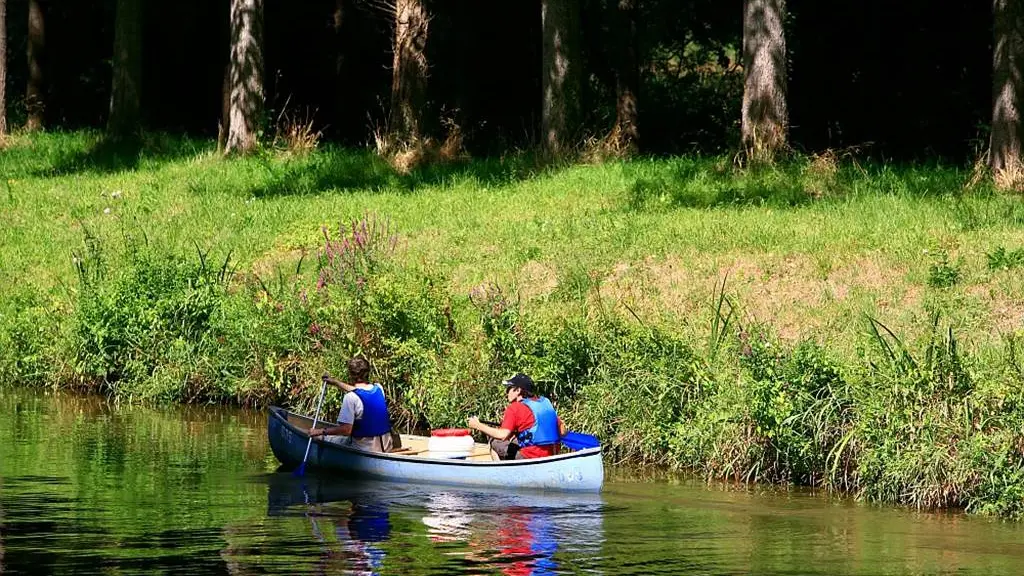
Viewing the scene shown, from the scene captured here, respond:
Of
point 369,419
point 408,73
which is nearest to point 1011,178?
point 369,419

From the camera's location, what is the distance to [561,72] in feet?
90.8

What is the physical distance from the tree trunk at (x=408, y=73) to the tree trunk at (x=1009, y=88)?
33.0 feet

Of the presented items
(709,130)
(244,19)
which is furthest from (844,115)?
(244,19)

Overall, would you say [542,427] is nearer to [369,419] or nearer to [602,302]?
[369,419]

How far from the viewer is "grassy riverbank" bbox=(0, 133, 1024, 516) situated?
15555 millimetres

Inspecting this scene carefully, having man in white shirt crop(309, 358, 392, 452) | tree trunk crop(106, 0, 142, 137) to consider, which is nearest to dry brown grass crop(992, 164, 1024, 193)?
man in white shirt crop(309, 358, 392, 452)

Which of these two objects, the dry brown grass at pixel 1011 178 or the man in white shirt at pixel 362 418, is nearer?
the man in white shirt at pixel 362 418

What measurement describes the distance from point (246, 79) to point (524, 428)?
1570 cm

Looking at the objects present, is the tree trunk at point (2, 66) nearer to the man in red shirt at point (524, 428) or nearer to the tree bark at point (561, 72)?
the tree bark at point (561, 72)

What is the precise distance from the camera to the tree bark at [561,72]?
27656 mm

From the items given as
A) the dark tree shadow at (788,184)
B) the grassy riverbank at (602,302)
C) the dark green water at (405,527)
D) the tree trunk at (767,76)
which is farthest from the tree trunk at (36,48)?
Answer: the dark green water at (405,527)

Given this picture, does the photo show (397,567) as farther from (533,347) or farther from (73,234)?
(73,234)

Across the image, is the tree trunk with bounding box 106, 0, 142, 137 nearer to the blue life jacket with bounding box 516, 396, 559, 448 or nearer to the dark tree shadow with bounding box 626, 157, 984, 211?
the dark tree shadow with bounding box 626, 157, 984, 211

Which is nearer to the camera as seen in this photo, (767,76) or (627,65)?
(767,76)
